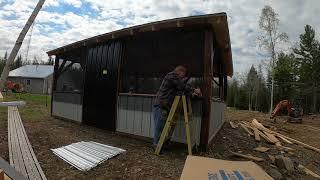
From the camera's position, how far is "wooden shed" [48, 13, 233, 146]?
692cm

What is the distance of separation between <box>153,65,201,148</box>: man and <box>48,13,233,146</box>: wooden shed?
1.82 feet

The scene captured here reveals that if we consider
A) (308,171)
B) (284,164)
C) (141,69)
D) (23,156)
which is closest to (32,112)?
(141,69)

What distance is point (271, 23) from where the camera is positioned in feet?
105

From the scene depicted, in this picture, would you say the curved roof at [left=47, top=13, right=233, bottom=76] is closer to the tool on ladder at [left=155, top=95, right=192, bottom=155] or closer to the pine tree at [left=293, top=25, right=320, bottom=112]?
the tool on ladder at [left=155, top=95, right=192, bottom=155]

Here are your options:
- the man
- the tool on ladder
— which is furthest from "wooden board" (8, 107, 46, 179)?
the man

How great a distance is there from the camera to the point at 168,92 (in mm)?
6633

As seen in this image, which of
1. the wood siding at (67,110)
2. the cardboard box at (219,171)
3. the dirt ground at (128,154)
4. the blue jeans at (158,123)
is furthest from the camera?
the wood siding at (67,110)

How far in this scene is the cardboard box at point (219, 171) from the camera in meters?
2.94

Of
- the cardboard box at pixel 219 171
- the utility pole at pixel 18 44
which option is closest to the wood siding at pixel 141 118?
the utility pole at pixel 18 44

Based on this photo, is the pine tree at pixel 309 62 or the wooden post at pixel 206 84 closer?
A: the wooden post at pixel 206 84

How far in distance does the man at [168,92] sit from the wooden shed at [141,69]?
55cm

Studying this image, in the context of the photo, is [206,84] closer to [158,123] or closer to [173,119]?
[173,119]

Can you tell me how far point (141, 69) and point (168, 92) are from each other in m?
2.05

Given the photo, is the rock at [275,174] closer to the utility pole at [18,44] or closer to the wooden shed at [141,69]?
the wooden shed at [141,69]
